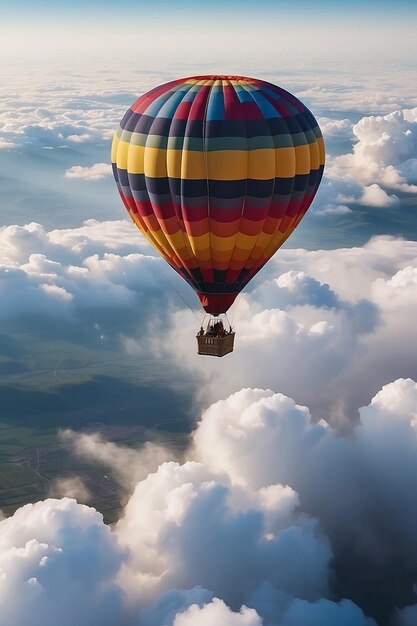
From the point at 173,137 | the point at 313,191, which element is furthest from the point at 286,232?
the point at 173,137

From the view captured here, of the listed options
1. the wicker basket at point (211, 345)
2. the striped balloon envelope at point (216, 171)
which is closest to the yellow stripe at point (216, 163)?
the striped balloon envelope at point (216, 171)

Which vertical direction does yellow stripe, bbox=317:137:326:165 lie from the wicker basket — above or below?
above

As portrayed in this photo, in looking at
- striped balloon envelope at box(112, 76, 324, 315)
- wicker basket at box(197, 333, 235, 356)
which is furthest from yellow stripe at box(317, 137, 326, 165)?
wicker basket at box(197, 333, 235, 356)

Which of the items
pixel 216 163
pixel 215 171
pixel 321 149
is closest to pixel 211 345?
pixel 215 171

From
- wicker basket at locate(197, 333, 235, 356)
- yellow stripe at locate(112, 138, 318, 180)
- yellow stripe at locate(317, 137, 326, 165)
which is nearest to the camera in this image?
yellow stripe at locate(112, 138, 318, 180)

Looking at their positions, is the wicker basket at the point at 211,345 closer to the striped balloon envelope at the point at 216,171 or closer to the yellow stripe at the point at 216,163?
the striped balloon envelope at the point at 216,171

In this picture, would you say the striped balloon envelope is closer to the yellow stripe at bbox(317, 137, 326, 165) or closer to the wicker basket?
the yellow stripe at bbox(317, 137, 326, 165)
